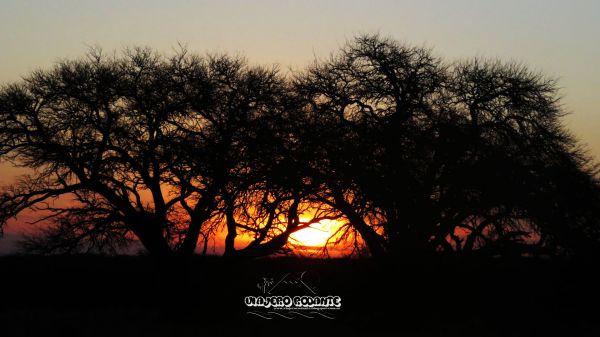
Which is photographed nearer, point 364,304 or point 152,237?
point 364,304

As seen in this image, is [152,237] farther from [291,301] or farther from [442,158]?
[442,158]

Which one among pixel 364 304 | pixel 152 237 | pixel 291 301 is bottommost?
pixel 364 304

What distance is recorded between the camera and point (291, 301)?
21922 millimetres

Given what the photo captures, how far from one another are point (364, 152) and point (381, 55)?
4.24 m

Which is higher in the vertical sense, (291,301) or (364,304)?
(291,301)

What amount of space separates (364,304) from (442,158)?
5.44 metres

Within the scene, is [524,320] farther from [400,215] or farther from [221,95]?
[221,95]

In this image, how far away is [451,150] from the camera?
739 inches

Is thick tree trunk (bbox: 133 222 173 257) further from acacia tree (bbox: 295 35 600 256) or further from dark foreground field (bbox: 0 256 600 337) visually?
acacia tree (bbox: 295 35 600 256)

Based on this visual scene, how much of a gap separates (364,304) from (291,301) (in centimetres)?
241

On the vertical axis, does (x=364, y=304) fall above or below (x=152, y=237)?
below

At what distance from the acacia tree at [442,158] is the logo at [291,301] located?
3.43 meters

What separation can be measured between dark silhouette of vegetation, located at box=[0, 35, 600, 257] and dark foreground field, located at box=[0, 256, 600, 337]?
999 mm

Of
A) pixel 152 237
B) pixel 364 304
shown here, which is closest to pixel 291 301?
pixel 364 304
